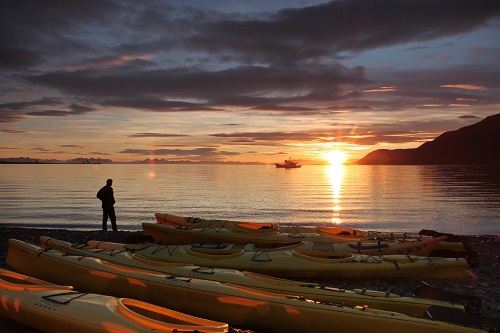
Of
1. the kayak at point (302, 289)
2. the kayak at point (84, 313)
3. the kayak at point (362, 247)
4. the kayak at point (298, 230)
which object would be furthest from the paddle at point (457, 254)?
the kayak at point (84, 313)

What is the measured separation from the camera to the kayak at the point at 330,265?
10266 mm

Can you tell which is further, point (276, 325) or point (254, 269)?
point (254, 269)

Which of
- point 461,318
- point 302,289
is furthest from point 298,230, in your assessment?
point 461,318

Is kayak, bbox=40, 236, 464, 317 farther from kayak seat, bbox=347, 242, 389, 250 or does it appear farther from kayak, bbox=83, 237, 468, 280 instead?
kayak seat, bbox=347, 242, 389, 250

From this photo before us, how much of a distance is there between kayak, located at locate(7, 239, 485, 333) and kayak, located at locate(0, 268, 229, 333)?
52.0 inches

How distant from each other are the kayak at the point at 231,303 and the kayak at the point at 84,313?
52.0 inches

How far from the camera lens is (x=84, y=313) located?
20.4ft

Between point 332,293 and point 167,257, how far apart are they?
16.6 feet

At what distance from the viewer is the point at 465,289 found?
10133 mm

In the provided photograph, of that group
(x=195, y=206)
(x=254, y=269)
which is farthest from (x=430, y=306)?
(x=195, y=206)

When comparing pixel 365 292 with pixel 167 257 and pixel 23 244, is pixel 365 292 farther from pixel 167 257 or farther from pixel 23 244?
pixel 23 244

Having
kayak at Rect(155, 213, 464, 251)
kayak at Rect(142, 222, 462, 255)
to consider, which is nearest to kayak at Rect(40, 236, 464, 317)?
kayak at Rect(142, 222, 462, 255)

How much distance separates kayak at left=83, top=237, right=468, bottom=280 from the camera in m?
10.3

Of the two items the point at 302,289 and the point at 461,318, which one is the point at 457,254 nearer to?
the point at 461,318
